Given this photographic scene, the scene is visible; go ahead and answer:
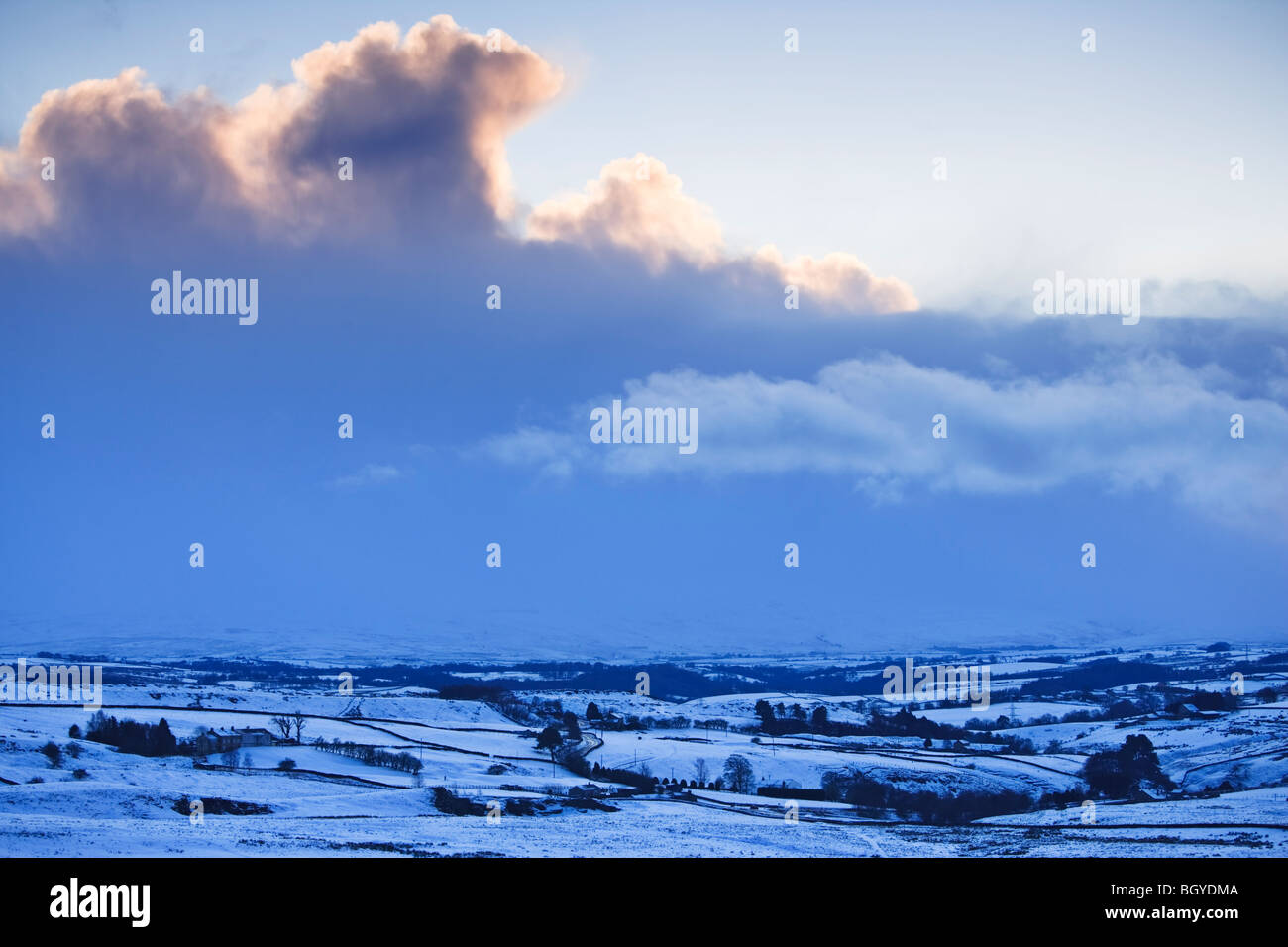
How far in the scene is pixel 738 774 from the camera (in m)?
71.7

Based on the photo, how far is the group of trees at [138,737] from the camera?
69062 mm

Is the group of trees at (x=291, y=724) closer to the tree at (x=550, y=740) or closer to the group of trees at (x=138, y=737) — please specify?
the group of trees at (x=138, y=737)

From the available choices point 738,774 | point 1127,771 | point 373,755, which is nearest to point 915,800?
point 738,774

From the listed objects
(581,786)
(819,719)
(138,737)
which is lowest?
(819,719)

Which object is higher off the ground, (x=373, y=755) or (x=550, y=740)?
(x=373, y=755)

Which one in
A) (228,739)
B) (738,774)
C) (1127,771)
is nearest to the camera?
(738,774)

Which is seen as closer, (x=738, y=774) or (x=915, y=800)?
(x=915, y=800)
